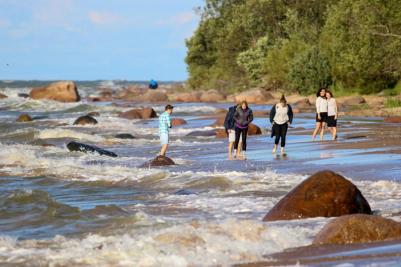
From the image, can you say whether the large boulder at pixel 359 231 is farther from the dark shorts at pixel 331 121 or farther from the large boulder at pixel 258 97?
the large boulder at pixel 258 97

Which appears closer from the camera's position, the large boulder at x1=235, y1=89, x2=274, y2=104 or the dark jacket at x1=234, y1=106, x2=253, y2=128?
the dark jacket at x1=234, y1=106, x2=253, y2=128

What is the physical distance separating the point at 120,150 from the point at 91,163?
4.98 meters

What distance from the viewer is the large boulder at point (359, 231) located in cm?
890

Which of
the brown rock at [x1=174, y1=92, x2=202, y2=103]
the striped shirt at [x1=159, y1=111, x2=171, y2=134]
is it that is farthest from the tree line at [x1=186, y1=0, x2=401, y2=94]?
the striped shirt at [x1=159, y1=111, x2=171, y2=134]

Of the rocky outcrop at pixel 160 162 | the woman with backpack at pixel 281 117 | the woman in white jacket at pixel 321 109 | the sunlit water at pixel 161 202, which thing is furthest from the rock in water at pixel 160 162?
the woman in white jacket at pixel 321 109

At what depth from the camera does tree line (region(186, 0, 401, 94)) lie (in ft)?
142

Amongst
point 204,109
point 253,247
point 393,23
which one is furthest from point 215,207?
point 204,109

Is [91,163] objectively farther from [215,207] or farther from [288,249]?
[288,249]

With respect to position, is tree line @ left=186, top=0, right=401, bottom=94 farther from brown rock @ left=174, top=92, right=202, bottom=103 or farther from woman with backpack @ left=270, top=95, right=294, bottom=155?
woman with backpack @ left=270, top=95, right=294, bottom=155

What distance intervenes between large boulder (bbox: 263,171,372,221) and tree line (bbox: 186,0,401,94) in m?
32.3

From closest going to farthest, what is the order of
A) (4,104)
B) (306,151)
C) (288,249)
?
(288,249) < (306,151) < (4,104)

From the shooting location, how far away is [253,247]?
9.08 metres

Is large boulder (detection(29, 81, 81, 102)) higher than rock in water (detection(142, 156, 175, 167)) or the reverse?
higher

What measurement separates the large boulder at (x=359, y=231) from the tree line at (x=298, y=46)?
3431 cm
